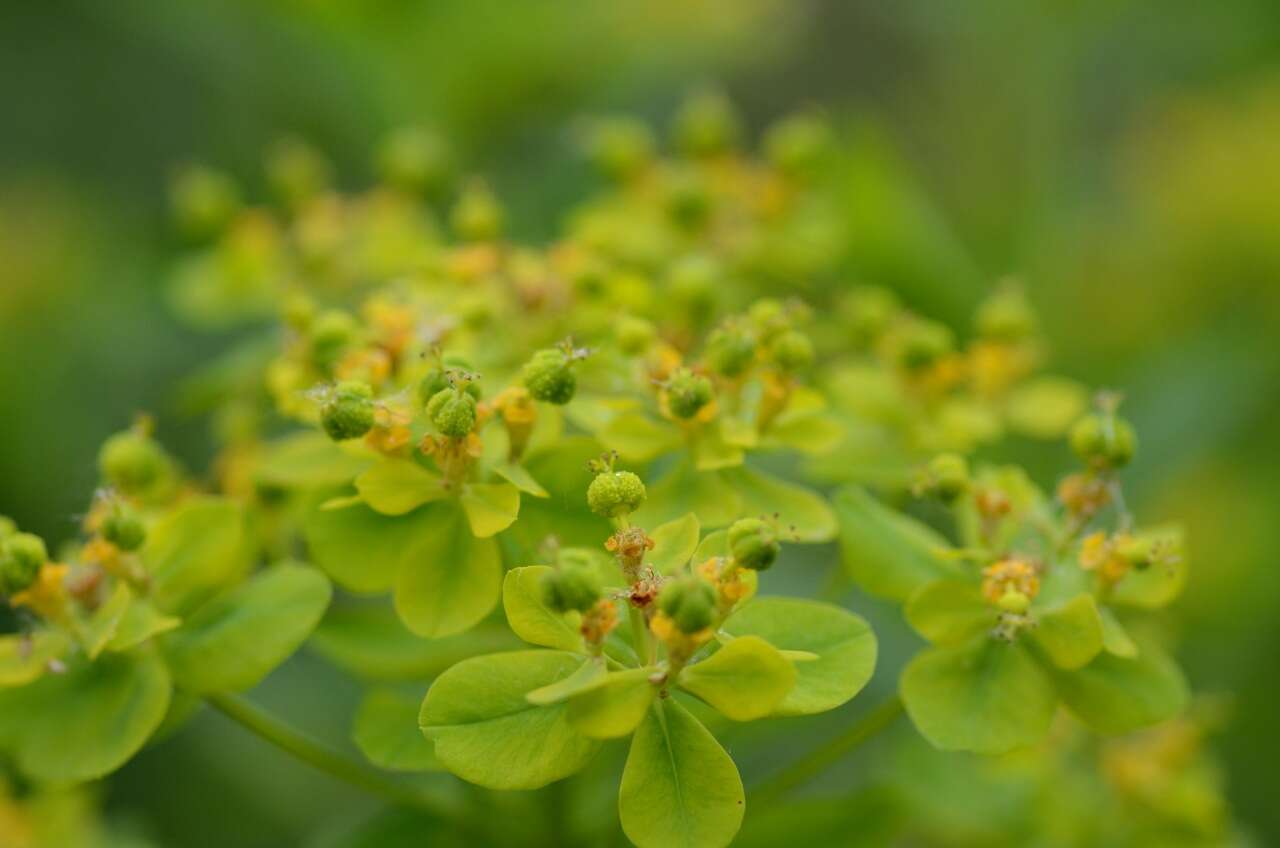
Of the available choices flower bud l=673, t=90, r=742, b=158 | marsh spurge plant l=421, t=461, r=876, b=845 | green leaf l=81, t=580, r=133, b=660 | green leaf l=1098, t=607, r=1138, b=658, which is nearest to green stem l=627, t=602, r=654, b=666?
marsh spurge plant l=421, t=461, r=876, b=845

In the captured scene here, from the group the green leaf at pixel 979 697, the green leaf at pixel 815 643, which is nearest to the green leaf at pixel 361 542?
the green leaf at pixel 815 643

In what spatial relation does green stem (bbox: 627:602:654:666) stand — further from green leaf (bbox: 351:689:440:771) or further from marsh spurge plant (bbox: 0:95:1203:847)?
green leaf (bbox: 351:689:440:771)

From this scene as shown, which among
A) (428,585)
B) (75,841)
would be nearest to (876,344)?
(428,585)

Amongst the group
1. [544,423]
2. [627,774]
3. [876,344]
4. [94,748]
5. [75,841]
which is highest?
[876,344]

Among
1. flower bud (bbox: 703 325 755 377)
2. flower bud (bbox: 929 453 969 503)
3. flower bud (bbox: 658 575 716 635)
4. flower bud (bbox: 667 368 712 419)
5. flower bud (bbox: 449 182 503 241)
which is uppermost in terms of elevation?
flower bud (bbox: 449 182 503 241)

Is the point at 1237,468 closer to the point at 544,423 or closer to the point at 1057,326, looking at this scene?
the point at 1057,326

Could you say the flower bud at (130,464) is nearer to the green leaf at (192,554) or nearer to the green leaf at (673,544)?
the green leaf at (192,554)

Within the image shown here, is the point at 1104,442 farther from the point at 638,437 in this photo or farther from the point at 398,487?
the point at 398,487
